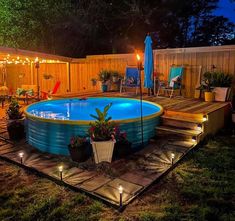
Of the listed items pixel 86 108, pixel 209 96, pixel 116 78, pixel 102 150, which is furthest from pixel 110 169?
pixel 116 78

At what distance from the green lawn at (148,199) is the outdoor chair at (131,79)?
5731 mm

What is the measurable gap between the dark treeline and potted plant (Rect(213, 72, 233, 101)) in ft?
25.0

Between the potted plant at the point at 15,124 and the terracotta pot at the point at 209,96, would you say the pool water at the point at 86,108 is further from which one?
the terracotta pot at the point at 209,96

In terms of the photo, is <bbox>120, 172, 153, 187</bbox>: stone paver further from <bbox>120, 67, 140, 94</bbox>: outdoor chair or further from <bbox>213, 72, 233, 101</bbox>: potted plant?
<bbox>120, 67, 140, 94</bbox>: outdoor chair

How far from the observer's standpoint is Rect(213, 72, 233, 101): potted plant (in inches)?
283

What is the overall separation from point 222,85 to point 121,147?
14.7ft

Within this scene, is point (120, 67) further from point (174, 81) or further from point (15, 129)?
point (15, 129)

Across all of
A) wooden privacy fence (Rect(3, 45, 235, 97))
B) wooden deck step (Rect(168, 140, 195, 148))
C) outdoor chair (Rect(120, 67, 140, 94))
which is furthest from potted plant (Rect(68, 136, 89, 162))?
outdoor chair (Rect(120, 67, 140, 94))

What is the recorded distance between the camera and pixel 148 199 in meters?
3.21

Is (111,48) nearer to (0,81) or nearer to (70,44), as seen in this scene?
(70,44)

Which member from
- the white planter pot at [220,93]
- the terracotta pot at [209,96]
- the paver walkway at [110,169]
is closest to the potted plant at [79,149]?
the paver walkway at [110,169]

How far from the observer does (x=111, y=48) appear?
16.2 meters

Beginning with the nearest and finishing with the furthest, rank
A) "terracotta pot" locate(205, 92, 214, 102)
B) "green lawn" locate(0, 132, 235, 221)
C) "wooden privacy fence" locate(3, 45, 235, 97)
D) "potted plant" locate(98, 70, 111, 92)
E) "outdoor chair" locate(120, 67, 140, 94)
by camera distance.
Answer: "green lawn" locate(0, 132, 235, 221), "terracotta pot" locate(205, 92, 214, 102), "wooden privacy fence" locate(3, 45, 235, 97), "outdoor chair" locate(120, 67, 140, 94), "potted plant" locate(98, 70, 111, 92)

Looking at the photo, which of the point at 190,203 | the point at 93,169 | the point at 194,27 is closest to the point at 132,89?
the point at 93,169
